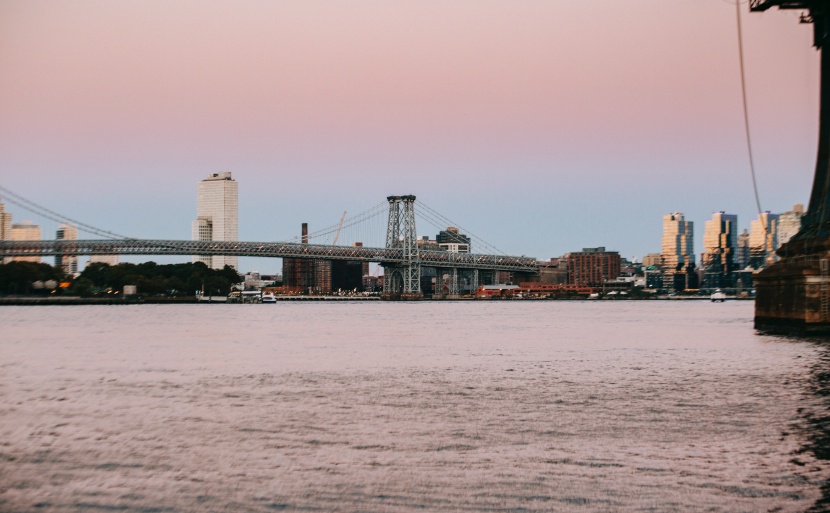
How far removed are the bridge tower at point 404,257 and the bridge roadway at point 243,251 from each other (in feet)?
4.34

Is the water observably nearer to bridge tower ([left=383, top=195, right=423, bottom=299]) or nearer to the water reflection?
the water reflection

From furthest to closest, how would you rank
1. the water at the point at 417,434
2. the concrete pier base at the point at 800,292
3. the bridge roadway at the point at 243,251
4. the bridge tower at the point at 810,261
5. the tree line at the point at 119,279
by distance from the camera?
the tree line at the point at 119,279, the bridge roadway at the point at 243,251, the bridge tower at the point at 810,261, the concrete pier base at the point at 800,292, the water at the point at 417,434

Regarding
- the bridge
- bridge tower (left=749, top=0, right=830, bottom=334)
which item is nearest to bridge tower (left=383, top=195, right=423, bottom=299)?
the bridge

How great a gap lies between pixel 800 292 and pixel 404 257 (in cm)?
12507

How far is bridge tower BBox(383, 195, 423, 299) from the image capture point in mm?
160625

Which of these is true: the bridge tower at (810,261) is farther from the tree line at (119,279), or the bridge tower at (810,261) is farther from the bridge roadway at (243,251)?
the tree line at (119,279)

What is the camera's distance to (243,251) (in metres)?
132

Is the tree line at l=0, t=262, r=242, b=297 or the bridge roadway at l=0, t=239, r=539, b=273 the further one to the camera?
the tree line at l=0, t=262, r=242, b=297

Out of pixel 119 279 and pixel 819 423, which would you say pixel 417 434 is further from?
pixel 119 279

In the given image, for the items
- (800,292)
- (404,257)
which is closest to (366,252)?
(404,257)

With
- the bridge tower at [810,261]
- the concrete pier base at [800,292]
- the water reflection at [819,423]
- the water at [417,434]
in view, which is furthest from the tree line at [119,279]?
the water reflection at [819,423]

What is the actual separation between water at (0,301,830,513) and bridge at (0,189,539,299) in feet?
309

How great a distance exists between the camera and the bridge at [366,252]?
401ft

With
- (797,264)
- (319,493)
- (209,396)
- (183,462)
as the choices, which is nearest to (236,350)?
(209,396)
